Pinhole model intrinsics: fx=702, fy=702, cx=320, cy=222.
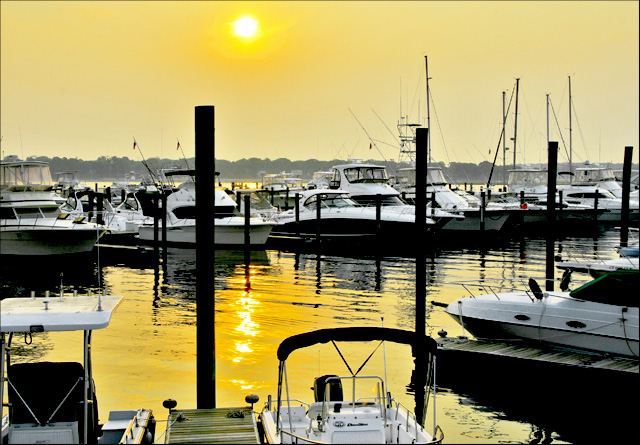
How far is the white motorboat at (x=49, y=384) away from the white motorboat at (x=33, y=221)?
20.3 m

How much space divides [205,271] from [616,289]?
6.89 metres

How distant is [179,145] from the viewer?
38.6 m

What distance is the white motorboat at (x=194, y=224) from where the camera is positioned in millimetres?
31812

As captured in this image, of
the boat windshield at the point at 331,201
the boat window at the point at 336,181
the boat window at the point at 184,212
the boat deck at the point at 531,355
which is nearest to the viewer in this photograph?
the boat deck at the point at 531,355

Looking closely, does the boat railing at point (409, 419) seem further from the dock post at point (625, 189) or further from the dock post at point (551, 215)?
the dock post at point (625, 189)

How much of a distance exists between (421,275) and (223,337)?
4939 mm

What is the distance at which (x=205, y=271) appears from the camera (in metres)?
9.27

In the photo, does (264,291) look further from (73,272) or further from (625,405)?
(625,405)

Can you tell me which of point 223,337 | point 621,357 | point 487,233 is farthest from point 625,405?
point 487,233

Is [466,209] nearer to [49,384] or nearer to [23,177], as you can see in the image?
[23,177]

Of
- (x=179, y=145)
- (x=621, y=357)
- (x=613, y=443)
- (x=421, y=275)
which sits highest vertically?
(x=179, y=145)

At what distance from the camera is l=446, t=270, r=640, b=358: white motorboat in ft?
37.9

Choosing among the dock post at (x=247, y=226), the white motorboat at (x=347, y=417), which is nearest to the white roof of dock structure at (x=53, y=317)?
the white motorboat at (x=347, y=417)

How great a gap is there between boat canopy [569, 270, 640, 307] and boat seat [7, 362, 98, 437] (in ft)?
27.9
